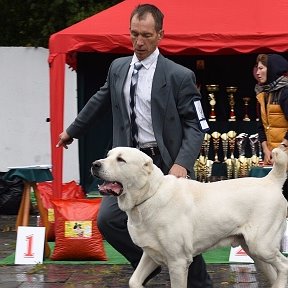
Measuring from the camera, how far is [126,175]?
5.48 meters

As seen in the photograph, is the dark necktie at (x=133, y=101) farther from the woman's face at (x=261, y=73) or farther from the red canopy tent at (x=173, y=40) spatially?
the red canopy tent at (x=173, y=40)

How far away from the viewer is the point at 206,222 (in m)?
5.70

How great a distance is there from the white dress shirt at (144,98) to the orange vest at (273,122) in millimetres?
2895

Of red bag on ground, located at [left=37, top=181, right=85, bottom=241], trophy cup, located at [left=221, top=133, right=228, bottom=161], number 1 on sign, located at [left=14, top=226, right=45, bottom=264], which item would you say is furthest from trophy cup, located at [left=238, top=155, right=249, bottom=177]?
number 1 on sign, located at [left=14, top=226, right=45, bottom=264]

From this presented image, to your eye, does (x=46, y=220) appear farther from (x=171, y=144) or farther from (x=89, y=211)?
(x=171, y=144)

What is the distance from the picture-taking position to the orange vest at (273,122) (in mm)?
8750

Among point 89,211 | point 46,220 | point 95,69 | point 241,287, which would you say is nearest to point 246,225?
point 241,287

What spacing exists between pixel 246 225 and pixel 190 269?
0.60 m

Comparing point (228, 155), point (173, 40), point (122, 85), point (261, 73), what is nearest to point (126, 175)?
point (122, 85)

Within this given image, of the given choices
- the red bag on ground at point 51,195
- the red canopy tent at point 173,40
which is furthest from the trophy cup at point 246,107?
the red bag on ground at point 51,195

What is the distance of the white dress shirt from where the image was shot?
607 centimetres

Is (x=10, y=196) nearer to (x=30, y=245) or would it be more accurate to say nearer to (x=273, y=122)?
(x=30, y=245)

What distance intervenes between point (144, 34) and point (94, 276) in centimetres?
271

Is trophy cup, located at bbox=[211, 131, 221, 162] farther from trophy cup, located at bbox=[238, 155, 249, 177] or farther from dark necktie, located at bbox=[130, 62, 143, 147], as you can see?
dark necktie, located at bbox=[130, 62, 143, 147]
